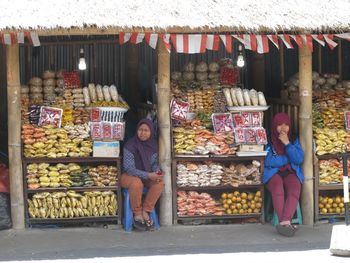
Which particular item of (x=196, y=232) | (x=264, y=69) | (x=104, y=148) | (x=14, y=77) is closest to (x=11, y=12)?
(x=14, y=77)

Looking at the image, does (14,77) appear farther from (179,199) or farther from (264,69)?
(264,69)

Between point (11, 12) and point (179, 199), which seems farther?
point (179, 199)

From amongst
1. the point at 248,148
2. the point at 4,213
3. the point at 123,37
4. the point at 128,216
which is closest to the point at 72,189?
the point at 128,216

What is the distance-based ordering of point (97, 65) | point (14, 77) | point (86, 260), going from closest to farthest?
point (86, 260) → point (14, 77) → point (97, 65)

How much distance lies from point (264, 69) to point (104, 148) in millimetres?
3453

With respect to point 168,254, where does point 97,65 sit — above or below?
above

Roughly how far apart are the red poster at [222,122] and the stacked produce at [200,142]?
3.2 inches

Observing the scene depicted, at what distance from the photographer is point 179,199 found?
31.7ft

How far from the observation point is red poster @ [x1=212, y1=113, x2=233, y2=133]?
31.9 feet

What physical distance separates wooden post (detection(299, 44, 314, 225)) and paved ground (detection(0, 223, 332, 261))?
306 mm

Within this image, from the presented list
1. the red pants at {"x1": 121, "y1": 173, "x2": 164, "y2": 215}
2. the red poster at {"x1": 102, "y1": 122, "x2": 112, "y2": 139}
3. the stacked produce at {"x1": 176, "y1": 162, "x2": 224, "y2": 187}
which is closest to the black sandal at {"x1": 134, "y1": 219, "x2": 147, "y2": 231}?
the red pants at {"x1": 121, "y1": 173, "x2": 164, "y2": 215}

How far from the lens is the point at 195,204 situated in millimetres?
9703

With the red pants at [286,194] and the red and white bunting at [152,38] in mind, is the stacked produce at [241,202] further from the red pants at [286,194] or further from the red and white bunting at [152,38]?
the red and white bunting at [152,38]

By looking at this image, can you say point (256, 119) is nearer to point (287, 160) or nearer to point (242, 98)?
point (242, 98)
